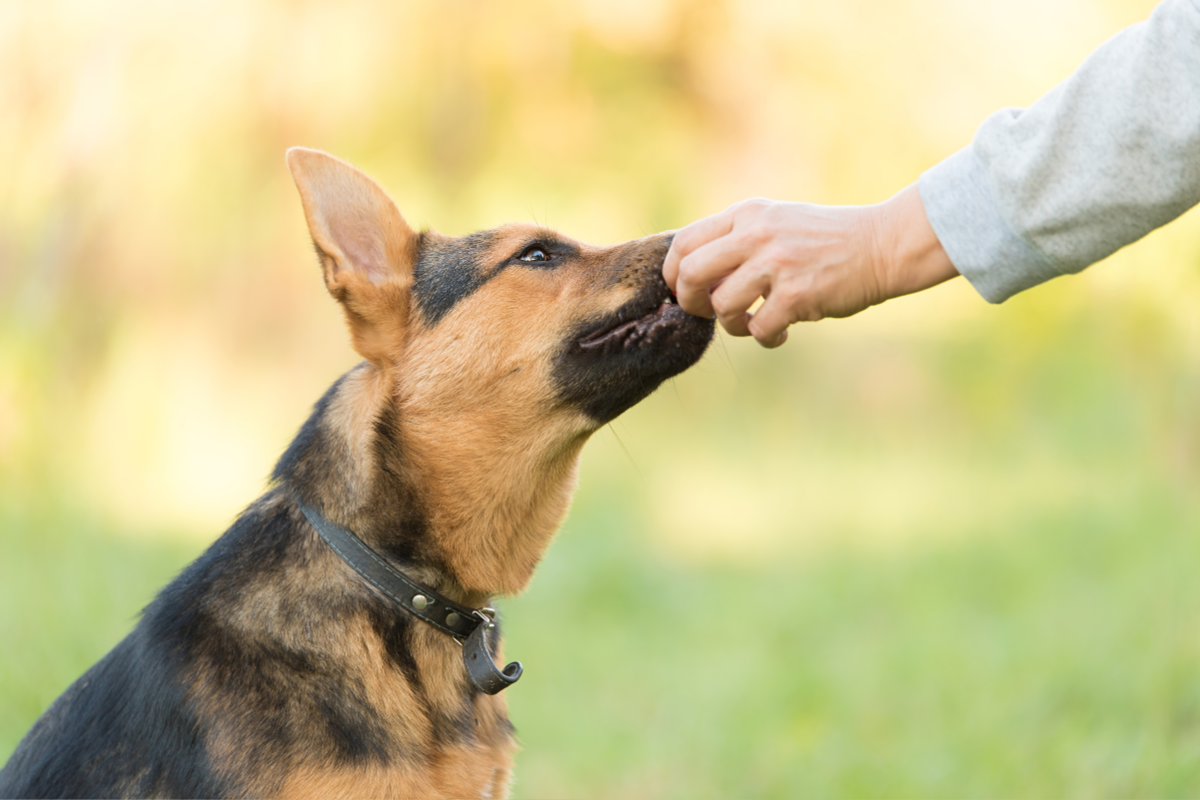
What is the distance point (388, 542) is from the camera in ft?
10.3

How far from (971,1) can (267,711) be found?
13.6 metres

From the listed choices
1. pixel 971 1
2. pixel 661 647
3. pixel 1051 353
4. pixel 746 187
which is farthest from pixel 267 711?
pixel 971 1

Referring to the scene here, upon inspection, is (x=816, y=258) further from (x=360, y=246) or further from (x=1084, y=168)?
(x=360, y=246)

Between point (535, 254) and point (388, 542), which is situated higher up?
point (535, 254)

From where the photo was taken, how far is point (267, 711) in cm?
290

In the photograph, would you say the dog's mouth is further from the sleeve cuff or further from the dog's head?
the sleeve cuff

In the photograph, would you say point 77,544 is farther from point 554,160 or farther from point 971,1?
point 971,1

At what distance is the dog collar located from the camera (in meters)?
3.09

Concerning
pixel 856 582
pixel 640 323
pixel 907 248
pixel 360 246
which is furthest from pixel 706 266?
pixel 856 582

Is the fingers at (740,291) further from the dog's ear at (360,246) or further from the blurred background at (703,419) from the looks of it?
the blurred background at (703,419)

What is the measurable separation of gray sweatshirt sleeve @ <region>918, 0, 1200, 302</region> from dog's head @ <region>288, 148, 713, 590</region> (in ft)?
3.20

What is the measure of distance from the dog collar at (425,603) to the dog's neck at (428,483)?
5 centimetres

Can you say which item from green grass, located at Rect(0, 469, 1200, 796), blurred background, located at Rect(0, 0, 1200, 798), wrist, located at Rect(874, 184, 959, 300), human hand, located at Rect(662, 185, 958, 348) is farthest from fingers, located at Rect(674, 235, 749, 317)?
green grass, located at Rect(0, 469, 1200, 796)

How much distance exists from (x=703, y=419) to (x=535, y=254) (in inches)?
303
